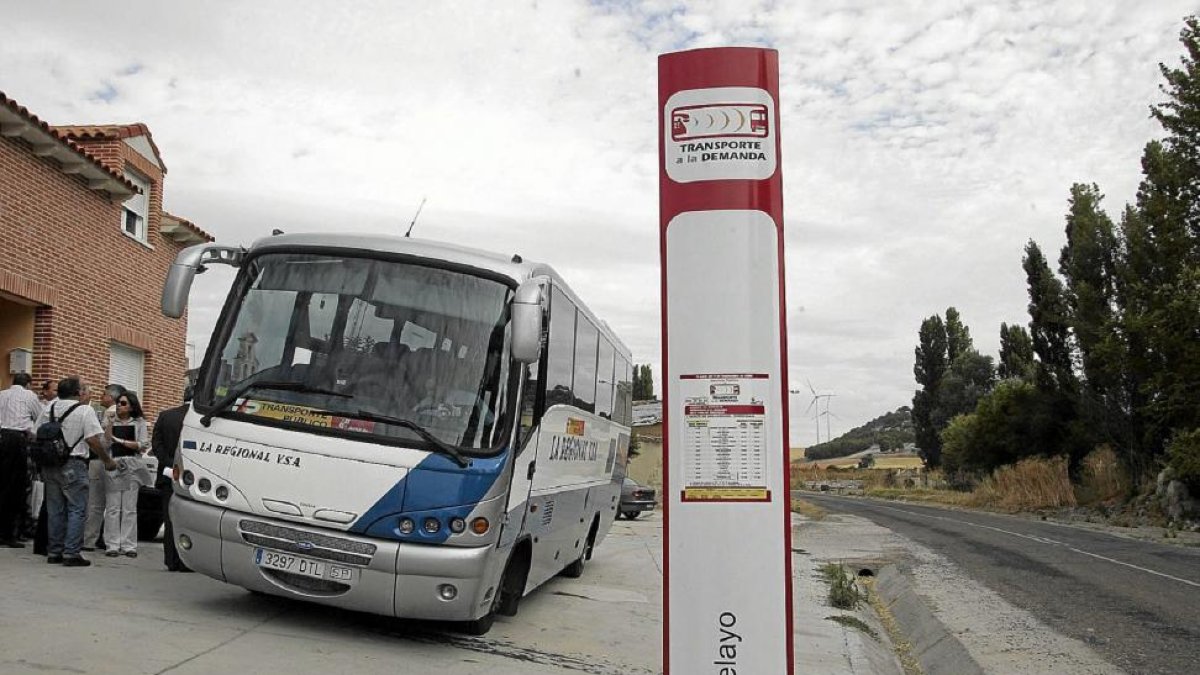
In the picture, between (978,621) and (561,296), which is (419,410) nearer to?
(561,296)

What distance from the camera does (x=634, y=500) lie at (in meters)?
28.1

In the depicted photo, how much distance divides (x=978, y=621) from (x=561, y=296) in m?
5.49

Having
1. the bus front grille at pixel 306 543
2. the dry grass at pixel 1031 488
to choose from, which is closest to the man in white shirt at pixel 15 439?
the bus front grille at pixel 306 543

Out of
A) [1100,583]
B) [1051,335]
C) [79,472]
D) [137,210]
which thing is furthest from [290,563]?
[1051,335]

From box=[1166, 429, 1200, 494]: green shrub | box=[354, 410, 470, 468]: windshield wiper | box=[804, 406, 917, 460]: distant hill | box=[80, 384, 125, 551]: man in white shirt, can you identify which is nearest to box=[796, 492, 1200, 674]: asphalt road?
box=[1166, 429, 1200, 494]: green shrub

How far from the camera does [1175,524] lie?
26.1 metres

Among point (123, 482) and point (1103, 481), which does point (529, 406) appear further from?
point (1103, 481)

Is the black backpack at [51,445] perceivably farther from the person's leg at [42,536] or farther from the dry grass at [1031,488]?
the dry grass at [1031,488]

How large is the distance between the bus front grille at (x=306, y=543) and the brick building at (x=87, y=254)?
684 centimetres

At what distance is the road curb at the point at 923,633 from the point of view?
8.80 m

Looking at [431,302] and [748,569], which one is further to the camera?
[431,302]

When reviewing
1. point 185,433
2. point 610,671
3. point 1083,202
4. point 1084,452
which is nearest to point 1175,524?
point 1084,452

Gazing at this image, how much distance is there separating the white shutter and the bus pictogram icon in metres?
13.1

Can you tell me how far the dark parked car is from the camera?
28.0 meters
